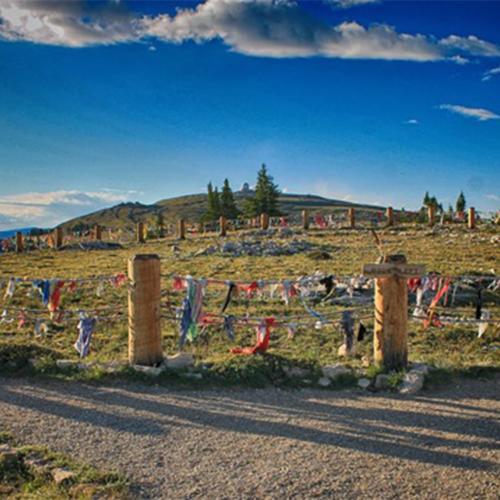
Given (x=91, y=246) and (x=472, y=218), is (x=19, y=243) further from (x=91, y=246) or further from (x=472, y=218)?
(x=472, y=218)

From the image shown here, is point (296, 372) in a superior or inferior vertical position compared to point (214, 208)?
inferior

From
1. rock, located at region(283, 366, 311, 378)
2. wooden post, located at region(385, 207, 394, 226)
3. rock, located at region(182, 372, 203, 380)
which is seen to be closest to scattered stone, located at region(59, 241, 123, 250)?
wooden post, located at region(385, 207, 394, 226)

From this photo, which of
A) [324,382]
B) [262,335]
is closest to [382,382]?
[324,382]

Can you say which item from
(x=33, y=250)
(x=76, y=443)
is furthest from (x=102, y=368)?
(x=33, y=250)

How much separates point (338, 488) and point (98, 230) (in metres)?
43.2

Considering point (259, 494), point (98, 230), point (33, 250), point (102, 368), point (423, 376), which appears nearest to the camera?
point (259, 494)

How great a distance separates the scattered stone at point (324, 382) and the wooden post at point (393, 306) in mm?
946

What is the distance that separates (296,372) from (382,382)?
1.36 m

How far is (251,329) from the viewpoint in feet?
41.8

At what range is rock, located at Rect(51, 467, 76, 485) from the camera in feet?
17.2

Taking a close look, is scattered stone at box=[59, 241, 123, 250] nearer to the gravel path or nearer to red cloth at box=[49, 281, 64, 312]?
red cloth at box=[49, 281, 64, 312]

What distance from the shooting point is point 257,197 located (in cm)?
6694

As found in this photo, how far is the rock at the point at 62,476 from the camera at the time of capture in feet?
17.2

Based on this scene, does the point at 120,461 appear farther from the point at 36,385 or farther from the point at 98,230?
the point at 98,230
